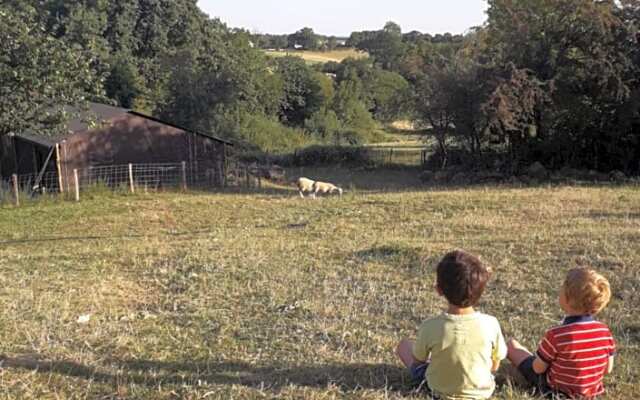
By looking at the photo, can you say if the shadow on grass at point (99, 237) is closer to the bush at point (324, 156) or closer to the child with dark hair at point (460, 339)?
the child with dark hair at point (460, 339)

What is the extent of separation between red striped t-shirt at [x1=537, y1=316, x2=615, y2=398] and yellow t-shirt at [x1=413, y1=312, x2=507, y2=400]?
0.45 meters

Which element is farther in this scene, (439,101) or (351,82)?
(351,82)

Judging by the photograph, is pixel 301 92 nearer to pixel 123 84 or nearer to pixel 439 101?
pixel 123 84

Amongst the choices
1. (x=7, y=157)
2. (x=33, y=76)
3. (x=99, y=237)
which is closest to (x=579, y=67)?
(x=99, y=237)

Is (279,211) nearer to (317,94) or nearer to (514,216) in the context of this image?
(514,216)

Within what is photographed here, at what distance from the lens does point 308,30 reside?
383ft

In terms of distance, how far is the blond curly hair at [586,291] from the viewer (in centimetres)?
373

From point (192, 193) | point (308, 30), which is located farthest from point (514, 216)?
point (308, 30)

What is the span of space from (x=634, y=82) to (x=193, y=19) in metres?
33.7

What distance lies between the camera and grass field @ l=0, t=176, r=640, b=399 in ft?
13.7

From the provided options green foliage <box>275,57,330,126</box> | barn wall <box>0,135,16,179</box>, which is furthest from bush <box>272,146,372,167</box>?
green foliage <box>275,57,330,126</box>

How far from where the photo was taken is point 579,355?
12.6 feet

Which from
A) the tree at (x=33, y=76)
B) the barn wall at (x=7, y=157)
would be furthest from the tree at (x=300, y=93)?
the tree at (x=33, y=76)

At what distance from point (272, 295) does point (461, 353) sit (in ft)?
10.8
